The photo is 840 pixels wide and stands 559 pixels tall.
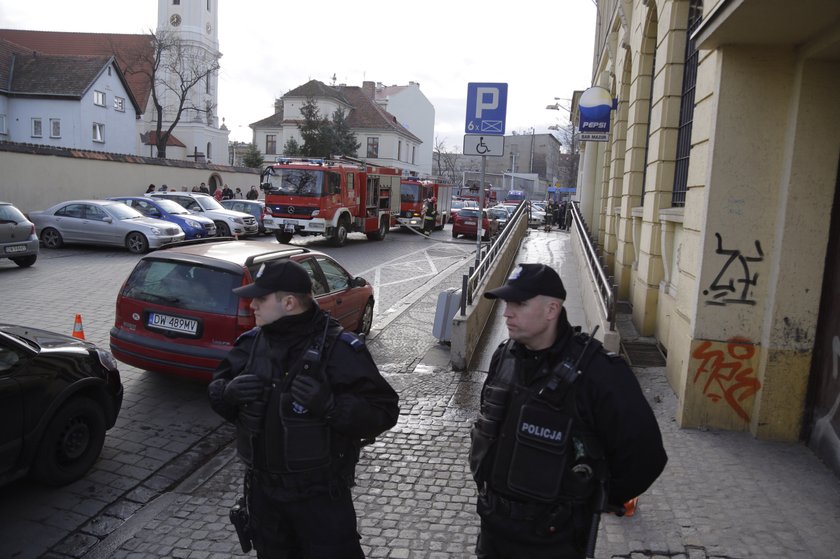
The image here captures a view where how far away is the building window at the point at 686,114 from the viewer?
835 centimetres

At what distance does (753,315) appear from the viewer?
18.6 feet

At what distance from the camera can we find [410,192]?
32.6 m

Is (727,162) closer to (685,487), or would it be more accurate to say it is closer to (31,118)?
(685,487)

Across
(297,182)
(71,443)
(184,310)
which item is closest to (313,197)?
(297,182)

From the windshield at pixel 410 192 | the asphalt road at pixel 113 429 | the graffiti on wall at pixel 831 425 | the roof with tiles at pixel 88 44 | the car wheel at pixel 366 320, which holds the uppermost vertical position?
the roof with tiles at pixel 88 44

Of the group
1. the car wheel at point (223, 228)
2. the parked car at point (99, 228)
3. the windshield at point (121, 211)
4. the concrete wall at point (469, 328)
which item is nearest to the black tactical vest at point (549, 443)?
the concrete wall at point (469, 328)

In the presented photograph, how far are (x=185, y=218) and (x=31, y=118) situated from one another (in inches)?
1217

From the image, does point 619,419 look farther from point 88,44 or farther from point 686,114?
point 88,44

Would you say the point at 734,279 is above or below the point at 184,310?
above

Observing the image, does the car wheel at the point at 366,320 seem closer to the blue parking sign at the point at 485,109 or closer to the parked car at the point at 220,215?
the blue parking sign at the point at 485,109

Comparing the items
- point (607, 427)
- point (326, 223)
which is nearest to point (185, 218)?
point (326, 223)

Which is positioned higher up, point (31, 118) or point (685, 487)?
point (31, 118)

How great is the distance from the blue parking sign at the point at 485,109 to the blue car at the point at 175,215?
44.0 ft

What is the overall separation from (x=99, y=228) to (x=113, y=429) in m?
14.1
